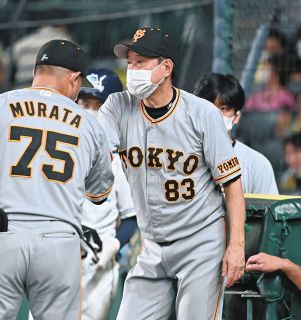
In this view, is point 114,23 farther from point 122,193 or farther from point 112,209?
point 112,209

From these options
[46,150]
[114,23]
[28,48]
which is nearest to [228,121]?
[46,150]

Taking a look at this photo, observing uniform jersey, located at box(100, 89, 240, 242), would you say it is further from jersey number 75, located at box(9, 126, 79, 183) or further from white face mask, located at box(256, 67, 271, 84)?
white face mask, located at box(256, 67, 271, 84)

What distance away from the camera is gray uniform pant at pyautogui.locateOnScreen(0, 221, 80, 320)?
4.30 m

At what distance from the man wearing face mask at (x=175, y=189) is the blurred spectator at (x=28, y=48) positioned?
5.34m

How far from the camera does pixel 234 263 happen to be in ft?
15.4

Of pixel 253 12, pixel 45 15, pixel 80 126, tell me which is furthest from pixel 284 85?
pixel 80 126

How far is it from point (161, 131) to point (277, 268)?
915 mm

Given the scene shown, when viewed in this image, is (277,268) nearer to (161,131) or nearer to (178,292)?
(178,292)

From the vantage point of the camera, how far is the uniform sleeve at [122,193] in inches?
248

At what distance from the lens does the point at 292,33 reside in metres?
8.67

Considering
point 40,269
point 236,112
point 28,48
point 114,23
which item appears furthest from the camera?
point 28,48

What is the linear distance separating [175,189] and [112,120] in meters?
0.51

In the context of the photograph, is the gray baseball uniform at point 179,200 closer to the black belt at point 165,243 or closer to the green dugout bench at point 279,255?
the black belt at point 165,243

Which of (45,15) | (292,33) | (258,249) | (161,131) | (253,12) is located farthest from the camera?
(45,15)
